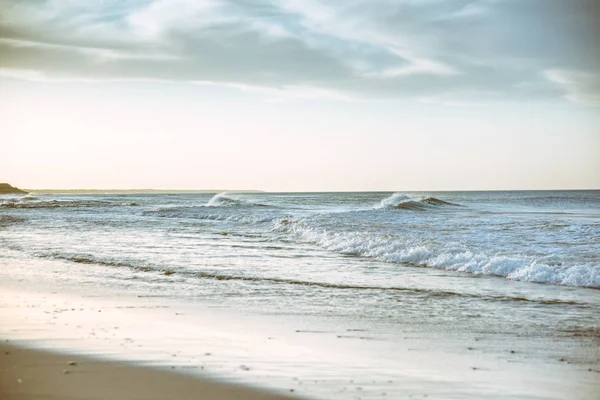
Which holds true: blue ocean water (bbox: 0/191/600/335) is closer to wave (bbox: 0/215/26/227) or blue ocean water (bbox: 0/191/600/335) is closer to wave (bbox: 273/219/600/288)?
wave (bbox: 273/219/600/288)

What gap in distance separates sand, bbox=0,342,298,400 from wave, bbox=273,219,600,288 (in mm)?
8890

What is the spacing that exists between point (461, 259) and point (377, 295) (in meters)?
4.70

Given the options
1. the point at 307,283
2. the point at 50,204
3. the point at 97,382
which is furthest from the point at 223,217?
the point at 50,204

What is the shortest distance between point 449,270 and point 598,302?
4180 mm

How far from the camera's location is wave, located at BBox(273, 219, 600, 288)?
453 inches

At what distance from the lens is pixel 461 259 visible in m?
13.7

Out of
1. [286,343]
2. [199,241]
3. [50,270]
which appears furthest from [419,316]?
[199,241]

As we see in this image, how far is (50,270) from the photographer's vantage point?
12.4 m

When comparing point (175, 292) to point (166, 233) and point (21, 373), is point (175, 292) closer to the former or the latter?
point (21, 373)

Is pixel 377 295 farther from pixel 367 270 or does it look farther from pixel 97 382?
pixel 97 382

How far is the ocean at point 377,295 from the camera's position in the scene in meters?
5.34

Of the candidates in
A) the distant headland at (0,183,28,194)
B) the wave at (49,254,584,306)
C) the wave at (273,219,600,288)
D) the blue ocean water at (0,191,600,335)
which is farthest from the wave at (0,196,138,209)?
the distant headland at (0,183,28,194)

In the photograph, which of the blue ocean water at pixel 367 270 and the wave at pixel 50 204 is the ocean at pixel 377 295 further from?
the wave at pixel 50 204

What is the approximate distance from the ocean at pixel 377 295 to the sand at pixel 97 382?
350 millimetres
